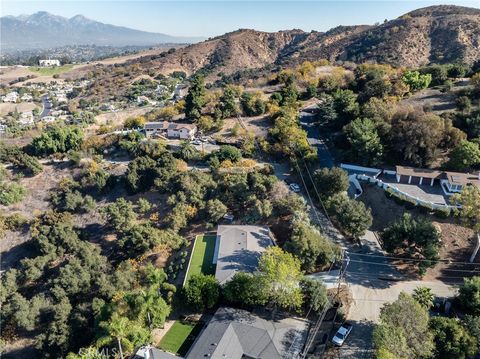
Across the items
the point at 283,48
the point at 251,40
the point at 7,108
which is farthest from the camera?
the point at 283,48

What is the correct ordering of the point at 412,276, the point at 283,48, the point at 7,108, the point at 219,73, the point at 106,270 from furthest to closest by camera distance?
the point at 283,48 → the point at 219,73 → the point at 7,108 → the point at 106,270 → the point at 412,276

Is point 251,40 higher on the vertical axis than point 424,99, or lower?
higher

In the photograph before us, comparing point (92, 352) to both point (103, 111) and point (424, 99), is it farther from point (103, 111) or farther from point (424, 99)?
point (103, 111)

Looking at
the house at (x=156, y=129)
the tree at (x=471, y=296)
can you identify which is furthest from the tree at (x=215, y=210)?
the tree at (x=471, y=296)

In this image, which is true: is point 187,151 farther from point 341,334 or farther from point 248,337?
point 341,334

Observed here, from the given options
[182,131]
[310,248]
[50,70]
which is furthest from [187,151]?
[50,70]

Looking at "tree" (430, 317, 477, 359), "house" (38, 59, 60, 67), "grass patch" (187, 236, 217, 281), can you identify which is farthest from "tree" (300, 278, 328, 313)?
Result: "house" (38, 59, 60, 67)

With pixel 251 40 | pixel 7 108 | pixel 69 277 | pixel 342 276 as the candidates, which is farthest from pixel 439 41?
pixel 7 108

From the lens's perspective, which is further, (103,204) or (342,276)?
(103,204)
